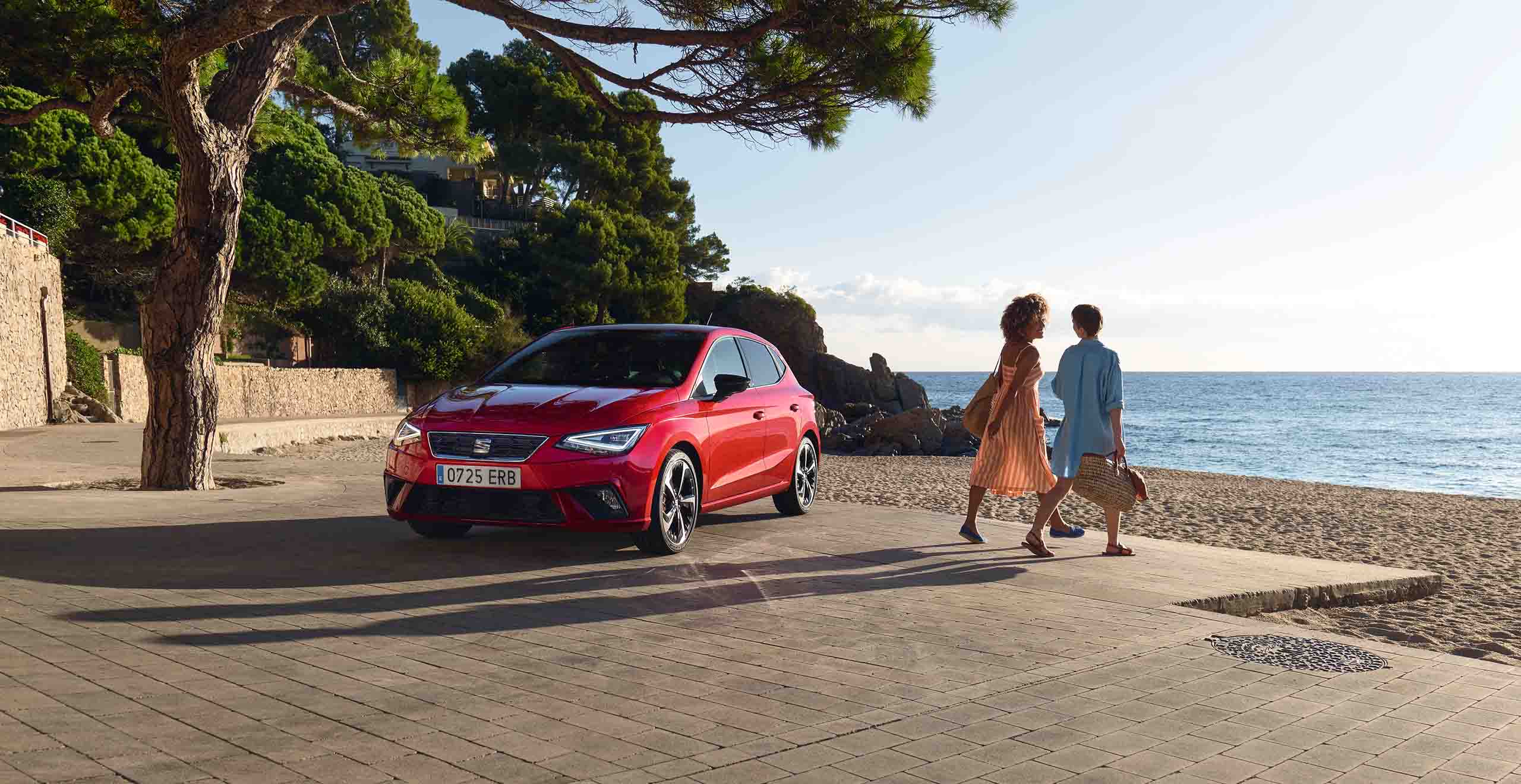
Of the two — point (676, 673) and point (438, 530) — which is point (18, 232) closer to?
point (438, 530)

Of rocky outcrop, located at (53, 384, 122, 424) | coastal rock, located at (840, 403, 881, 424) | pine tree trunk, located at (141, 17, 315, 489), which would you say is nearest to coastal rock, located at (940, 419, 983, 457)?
coastal rock, located at (840, 403, 881, 424)

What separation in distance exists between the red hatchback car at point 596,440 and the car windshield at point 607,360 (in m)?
0.01

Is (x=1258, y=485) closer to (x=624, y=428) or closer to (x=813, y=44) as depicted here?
(x=813, y=44)

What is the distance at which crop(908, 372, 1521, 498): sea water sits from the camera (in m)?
39.8

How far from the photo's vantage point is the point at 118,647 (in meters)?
5.16

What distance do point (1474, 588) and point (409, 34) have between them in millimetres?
81754

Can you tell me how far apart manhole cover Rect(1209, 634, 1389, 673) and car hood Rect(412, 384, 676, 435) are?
12.7ft

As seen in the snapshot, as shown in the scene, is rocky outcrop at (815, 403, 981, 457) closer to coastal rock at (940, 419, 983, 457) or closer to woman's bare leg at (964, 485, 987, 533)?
coastal rock at (940, 419, 983, 457)

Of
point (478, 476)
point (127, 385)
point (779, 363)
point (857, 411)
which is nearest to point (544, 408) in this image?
point (478, 476)

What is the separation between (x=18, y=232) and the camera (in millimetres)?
28828

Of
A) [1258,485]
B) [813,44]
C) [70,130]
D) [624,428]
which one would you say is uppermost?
[70,130]

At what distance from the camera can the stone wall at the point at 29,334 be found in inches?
1035

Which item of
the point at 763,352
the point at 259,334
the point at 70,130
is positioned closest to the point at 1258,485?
the point at 763,352

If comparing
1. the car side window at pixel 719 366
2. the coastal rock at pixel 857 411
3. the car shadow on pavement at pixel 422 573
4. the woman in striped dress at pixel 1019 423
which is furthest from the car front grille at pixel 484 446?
the coastal rock at pixel 857 411
